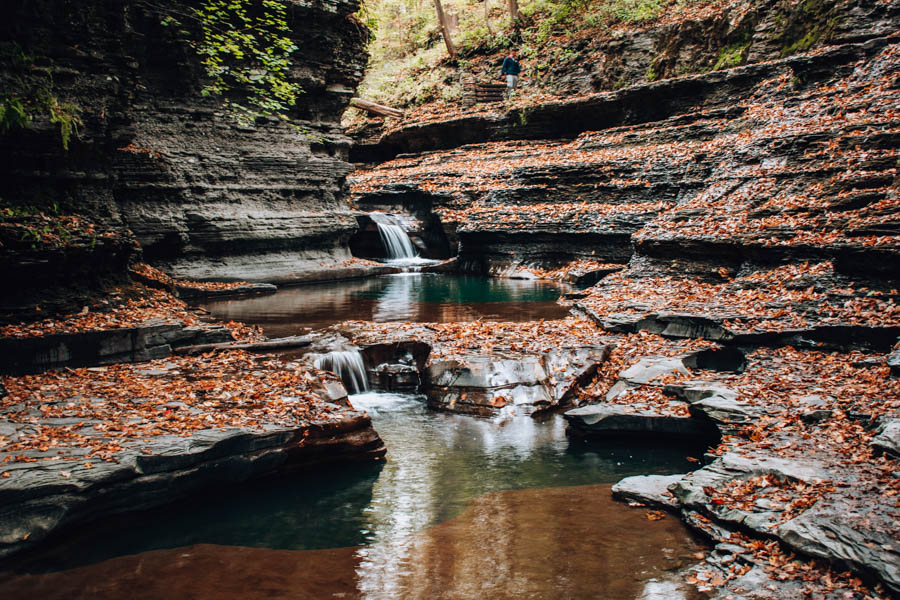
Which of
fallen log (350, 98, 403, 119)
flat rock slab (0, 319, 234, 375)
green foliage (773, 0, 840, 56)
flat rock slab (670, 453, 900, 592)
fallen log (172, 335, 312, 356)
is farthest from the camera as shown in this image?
fallen log (350, 98, 403, 119)

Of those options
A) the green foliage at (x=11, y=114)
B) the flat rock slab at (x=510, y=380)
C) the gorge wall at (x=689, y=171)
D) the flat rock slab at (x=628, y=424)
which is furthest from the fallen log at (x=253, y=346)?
the gorge wall at (x=689, y=171)

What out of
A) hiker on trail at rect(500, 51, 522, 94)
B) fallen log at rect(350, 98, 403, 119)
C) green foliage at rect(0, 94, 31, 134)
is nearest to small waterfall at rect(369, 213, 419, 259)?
hiker on trail at rect(500, 51, 522, 94)

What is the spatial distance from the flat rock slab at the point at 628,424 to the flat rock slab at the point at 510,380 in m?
0.85

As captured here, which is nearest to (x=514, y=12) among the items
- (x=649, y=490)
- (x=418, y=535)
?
(x=649, y=490)

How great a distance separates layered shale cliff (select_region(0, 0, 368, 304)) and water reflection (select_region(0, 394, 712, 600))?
5.57 metres

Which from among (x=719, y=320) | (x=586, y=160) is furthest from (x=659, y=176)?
(x=719, y=320)

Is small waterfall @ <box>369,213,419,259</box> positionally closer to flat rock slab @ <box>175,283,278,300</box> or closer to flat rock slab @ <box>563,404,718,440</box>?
flat rock slab @ <box>175,283,278,300</box>

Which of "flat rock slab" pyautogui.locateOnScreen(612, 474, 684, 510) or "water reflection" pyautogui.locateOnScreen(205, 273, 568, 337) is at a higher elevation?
"water reflection" pyautogui.locateOnScreen(205, 273, 568, 337)

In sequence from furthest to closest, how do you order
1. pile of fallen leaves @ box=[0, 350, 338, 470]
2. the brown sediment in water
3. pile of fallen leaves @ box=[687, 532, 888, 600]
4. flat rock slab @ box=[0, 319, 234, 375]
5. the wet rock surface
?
Result: flat rock slab @ box=[0, 319, 234, 375], pile of fallen leaves @ box=[0, 350, 338, 470], the wet rock surface, the brown sediment in water, pile of fallen leaves @ box=[687, 532, 888, 600]

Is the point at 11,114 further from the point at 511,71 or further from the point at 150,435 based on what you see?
the point at 511,71

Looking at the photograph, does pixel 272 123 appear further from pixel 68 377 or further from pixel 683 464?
pixel 683 464

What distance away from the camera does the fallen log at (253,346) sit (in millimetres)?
8766

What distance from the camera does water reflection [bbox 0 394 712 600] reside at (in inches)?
176

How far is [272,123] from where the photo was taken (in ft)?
61.3
